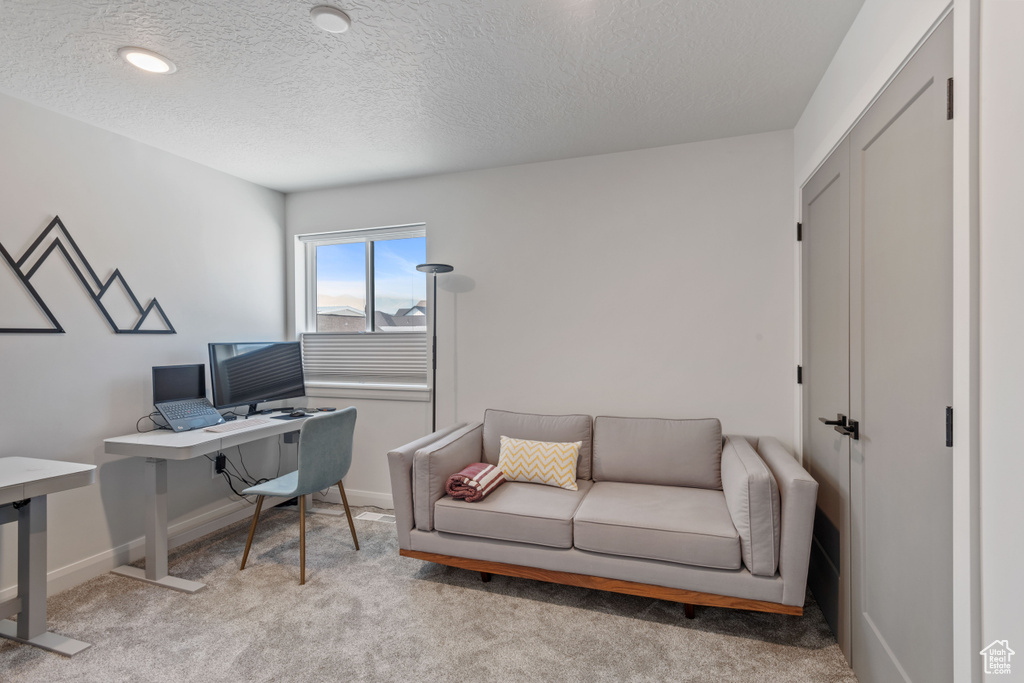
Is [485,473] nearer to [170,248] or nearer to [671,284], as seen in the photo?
[671,284]

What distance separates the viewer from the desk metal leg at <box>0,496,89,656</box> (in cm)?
211

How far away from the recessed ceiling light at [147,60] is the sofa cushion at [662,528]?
111 inches

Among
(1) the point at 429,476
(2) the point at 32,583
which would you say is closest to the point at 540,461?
(1) the point at 429,476

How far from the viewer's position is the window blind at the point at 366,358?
12.7 ft

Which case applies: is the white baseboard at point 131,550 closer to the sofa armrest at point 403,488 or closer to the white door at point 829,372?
the sofa armrest at point 403,488

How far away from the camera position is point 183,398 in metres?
3.15

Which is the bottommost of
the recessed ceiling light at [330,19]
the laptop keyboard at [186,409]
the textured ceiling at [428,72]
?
the laptop keyboard at [186,409]

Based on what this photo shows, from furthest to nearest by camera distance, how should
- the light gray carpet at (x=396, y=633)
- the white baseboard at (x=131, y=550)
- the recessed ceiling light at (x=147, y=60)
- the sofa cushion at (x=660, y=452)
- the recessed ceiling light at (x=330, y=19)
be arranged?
the sofa cushion at (x=660, y=452)
the white baseboard at (x=131, y=550)
the recessed ceiling light at (x=147, y=60)
the light gray carpet at (x=396, y=633)
the recessed ceiling light at (x=330, y=19)

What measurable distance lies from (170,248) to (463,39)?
2.48 meters

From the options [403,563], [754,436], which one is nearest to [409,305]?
[403,563]

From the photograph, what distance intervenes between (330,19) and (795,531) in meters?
2.75
